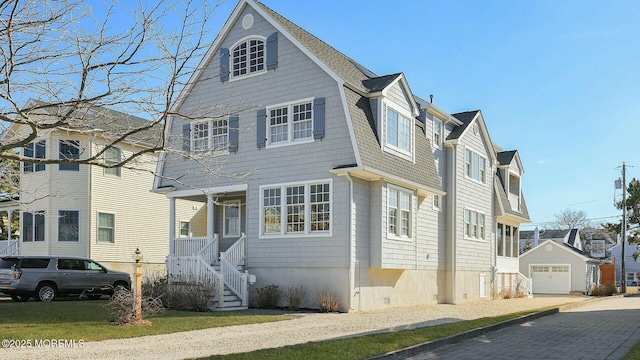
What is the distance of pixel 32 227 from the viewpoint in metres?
29.3

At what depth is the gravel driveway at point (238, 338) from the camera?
10375mm

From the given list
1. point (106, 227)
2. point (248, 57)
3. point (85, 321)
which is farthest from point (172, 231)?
point (85, 321)

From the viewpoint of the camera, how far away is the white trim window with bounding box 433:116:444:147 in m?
26.3

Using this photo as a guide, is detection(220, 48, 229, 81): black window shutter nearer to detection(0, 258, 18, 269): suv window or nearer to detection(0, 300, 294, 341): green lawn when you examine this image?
detection(0, 300, 294, 341): green lawn

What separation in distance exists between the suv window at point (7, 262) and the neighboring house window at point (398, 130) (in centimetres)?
1324

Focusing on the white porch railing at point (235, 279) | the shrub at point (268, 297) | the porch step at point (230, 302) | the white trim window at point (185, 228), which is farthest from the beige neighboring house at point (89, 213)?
the shrub at point (268, 297)

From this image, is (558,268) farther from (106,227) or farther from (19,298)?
(19,298)

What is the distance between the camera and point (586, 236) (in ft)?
287

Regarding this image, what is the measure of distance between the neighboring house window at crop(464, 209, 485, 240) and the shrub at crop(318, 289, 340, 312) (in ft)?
34.7

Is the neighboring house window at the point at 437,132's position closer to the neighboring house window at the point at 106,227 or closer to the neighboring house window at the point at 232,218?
the neighboring house window at the point at 232,218

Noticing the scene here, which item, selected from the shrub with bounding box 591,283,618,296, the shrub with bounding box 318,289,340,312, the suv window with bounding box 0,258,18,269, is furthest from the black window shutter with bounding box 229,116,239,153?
→ the shrub with bounding box 591,283,618,296

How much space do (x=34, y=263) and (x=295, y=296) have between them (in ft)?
29.9

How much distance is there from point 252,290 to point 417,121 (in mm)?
9748

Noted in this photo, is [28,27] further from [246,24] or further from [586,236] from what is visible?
[586,236]
